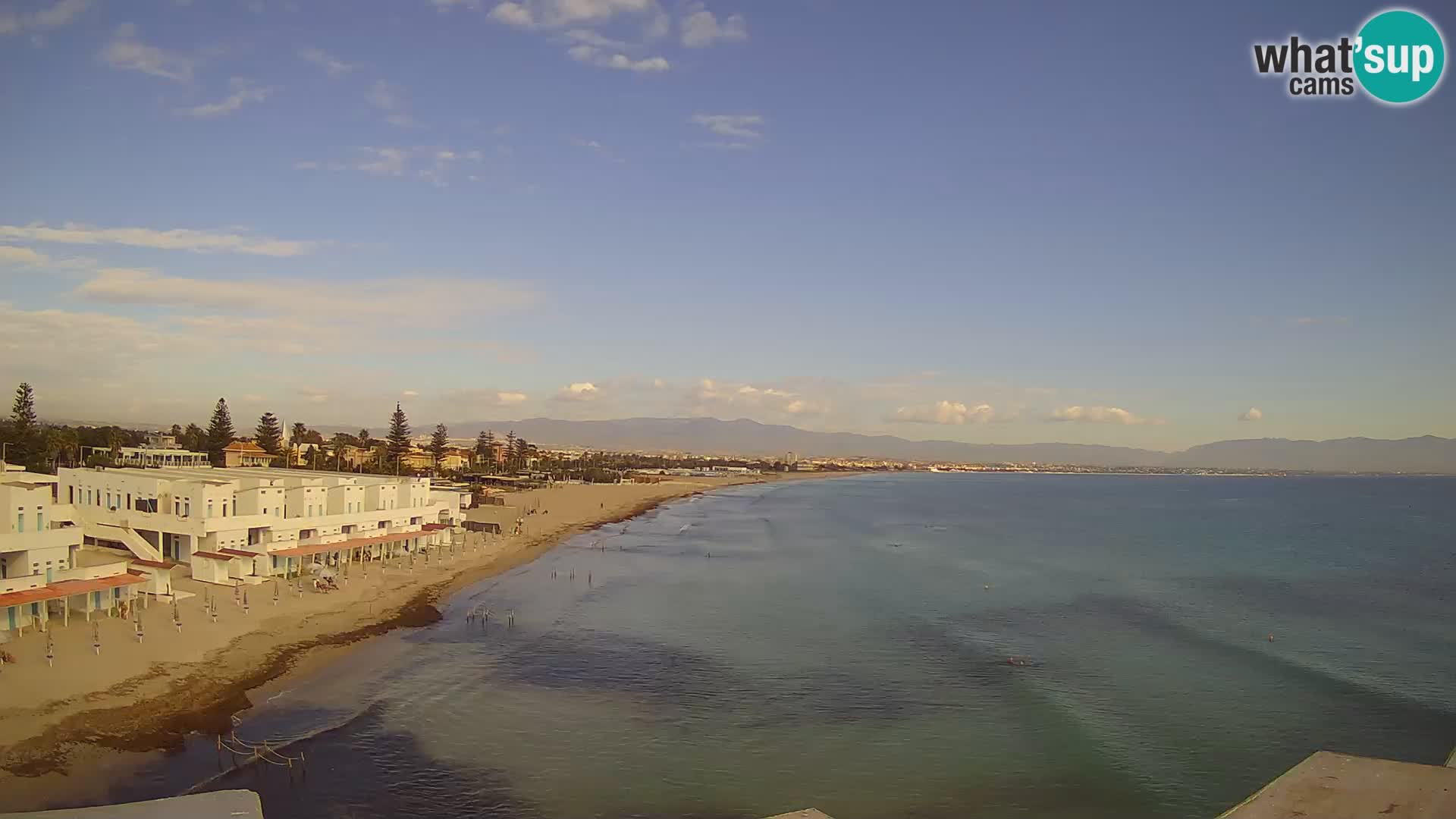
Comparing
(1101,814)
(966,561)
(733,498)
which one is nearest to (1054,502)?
(733,498)

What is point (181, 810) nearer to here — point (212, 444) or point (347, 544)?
point (347, 544)

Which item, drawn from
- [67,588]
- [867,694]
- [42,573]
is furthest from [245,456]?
[867,694]

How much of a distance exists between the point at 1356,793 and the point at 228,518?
3100cm

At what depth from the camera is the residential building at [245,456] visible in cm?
6069

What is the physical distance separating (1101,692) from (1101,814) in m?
8.07

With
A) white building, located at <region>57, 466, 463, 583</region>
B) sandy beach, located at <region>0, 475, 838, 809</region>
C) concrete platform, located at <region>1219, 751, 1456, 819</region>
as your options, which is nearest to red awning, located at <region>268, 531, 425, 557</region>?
white building, located at <region>57, 466, 463, 583</region>

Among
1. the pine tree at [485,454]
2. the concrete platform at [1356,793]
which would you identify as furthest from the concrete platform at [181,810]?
the pine tree at [485,454]

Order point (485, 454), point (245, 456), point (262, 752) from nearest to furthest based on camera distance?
point (262, 752) → point (245, 456) → point (485, 454)

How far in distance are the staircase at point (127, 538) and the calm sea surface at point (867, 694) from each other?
8.29 m

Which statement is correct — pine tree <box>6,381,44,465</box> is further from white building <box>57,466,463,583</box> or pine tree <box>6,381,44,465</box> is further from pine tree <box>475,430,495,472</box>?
pine tree <box>475,430,495,472</box>

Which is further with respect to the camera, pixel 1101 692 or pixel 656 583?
pixel 656 583

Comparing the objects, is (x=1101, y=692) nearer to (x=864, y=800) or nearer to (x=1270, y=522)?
(x=864, y=800)

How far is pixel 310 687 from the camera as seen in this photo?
68.1 ft

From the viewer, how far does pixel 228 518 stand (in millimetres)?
29547
